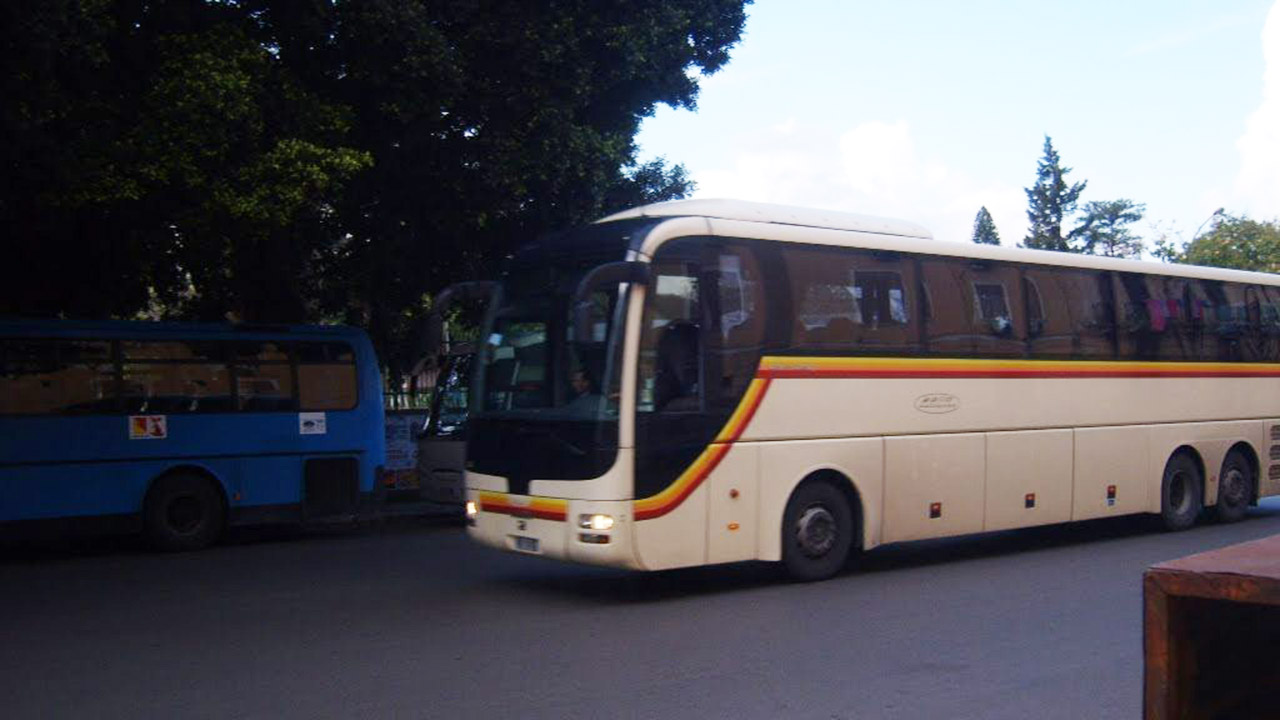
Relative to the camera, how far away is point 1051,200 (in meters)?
76.9

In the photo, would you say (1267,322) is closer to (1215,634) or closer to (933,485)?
(933,485)

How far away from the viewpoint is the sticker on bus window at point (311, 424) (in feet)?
52.5

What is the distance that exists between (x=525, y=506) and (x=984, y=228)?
8519cm

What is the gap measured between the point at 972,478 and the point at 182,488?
357 inches

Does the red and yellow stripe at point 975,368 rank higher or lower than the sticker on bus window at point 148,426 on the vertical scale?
higher

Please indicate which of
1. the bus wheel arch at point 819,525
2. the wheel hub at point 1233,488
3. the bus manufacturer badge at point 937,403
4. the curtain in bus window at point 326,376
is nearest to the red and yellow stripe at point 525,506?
the bus wheel arch at point 819,525

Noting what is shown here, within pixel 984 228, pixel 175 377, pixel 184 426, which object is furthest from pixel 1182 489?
pixel 984 228

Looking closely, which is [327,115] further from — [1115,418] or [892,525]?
[1115,418]

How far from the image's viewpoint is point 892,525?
12.1 metres

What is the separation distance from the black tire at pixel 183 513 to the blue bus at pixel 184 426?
15 mm

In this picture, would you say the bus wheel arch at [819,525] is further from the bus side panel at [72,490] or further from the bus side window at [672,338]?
the bus side panel at [72,490]

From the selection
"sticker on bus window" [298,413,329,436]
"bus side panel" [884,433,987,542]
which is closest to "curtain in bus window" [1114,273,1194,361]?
"bus side panel" [884,433,987,542]

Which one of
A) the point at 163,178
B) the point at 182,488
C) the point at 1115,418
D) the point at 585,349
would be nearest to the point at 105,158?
the point at 163,178

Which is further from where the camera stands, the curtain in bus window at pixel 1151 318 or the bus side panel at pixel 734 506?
the curtain in bus window at pixel 1151 318
